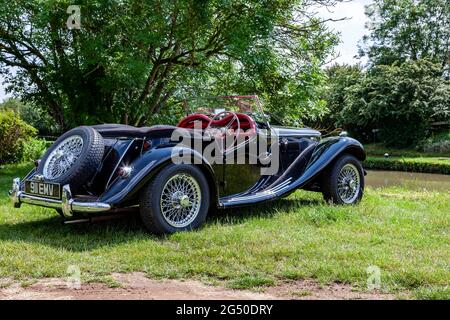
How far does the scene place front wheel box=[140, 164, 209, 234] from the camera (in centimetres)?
508

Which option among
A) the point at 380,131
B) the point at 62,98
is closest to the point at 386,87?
the point at 380,131

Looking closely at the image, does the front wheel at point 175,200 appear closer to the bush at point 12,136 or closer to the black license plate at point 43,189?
the black license plate at point 43,189

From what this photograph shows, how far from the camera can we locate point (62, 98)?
1312cm

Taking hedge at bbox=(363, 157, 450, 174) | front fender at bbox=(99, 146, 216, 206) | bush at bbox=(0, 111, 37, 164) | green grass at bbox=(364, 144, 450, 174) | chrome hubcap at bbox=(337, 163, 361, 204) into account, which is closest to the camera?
front fender at bbox=(99, 146, 216, 206)

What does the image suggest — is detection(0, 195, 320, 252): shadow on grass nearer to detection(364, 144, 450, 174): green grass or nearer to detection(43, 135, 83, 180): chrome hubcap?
detection(43, 135, 83, 180): chrome hubcap

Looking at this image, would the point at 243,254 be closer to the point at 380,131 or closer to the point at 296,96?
the point at 296,96

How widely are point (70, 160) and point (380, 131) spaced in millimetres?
32126

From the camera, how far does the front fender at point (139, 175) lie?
16.3 feet

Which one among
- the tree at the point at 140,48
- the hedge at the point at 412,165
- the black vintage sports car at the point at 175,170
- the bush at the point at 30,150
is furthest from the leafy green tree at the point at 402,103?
the black vintage sports car at the point at 175,170

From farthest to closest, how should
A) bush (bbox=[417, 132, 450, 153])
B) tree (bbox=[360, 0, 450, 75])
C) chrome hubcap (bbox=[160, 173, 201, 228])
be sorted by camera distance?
tree (bbox=[360, 0, 450, 75]) < bush (bbox=[417, 132, 450, 153]) < chrome hubcap (bbox=[160, 173, 201, 228])

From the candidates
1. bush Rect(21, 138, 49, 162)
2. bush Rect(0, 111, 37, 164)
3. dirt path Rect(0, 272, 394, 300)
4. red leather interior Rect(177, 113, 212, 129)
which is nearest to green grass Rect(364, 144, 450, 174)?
bush Rect(21, 138, 49, 162)

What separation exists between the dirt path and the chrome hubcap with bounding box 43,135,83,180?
1652 millimetres

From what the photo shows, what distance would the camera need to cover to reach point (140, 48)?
11242mm

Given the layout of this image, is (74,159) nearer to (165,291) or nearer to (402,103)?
(165,291)
